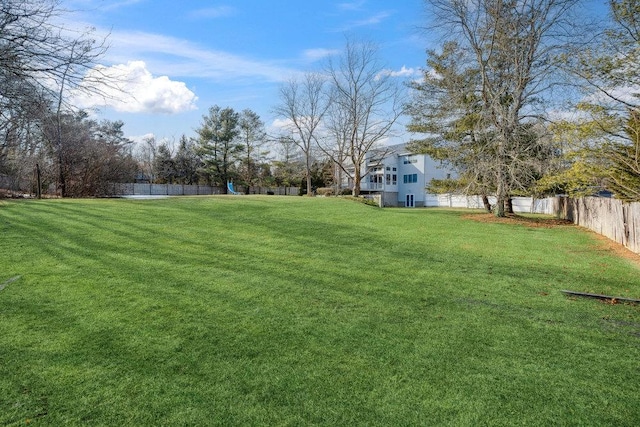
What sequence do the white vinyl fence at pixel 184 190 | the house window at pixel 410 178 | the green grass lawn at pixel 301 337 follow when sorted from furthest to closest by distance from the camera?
the house window at pixel 410 178
the white vinyl fence at pixel 184 190
the green grass lawn at pixel 301 337

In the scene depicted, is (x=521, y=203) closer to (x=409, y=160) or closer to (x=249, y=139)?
(x=409, y=160)

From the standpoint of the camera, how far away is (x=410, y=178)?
141 feet

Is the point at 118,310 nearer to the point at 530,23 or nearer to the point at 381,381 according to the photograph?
the point at 381,381

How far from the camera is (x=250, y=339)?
128 inches

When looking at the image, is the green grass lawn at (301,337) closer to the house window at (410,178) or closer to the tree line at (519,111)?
the tree line at (519,111)

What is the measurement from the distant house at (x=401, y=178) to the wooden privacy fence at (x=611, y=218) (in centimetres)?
2469

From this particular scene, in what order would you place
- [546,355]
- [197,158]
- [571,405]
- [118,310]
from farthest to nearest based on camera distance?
1. [197,158]
2. [118,310]
3. [546,355]
4. [571,405]

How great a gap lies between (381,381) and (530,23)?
18.2m

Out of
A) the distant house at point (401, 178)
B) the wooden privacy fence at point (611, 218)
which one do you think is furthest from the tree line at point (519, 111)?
the distant house at point (401, 178)

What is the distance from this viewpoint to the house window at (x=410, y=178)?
4238 cm

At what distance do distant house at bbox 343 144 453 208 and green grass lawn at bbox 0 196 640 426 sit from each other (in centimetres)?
3481

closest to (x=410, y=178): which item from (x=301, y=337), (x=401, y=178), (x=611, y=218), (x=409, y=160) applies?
(x=401, y=178)

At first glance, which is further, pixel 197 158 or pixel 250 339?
pixel 197 158

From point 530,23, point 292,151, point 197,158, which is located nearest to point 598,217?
point 530,23
